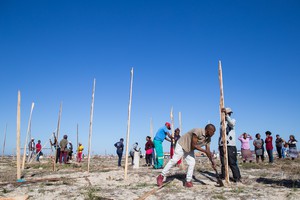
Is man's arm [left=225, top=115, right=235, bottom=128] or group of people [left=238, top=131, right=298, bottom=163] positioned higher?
man's arm [left=225, top=115, right=235, bottom=128]

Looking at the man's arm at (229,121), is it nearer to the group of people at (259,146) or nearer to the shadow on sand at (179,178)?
the shadow on sand at (179,178)

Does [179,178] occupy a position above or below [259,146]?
below

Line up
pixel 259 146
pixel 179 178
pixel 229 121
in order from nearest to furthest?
pixel 229 121 < pixel 179 178 < pixel 259 146

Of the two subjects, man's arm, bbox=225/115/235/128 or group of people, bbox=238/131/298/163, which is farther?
group of people, bbox=238/131/298/163

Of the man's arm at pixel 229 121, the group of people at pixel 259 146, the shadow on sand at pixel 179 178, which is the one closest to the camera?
the man's arm at pixel 229 121

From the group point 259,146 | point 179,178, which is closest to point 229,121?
point 179,178

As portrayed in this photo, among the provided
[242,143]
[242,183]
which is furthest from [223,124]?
[242,143]

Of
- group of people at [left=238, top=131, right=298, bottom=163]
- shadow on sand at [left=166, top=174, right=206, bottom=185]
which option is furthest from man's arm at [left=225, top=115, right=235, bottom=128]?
group of people at [left=238, top=131, right=298, bottom=163]

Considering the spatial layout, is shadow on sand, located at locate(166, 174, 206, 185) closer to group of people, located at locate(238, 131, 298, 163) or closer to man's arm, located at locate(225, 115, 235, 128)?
man's arm, located at locate(225, 115, 235, 128)

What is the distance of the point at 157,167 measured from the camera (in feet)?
35.9

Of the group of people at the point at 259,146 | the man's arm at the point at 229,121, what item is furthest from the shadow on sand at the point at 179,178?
the group of people at the point at 259,146

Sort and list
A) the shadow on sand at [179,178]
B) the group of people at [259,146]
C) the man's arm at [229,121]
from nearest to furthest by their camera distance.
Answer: the man's arm at [229,121], the shadow on sand at [179,178], the group of people at [259,146]

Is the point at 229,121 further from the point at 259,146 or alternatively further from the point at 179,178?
the point at 259,146

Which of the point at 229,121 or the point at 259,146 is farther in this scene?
the point at 259,146
